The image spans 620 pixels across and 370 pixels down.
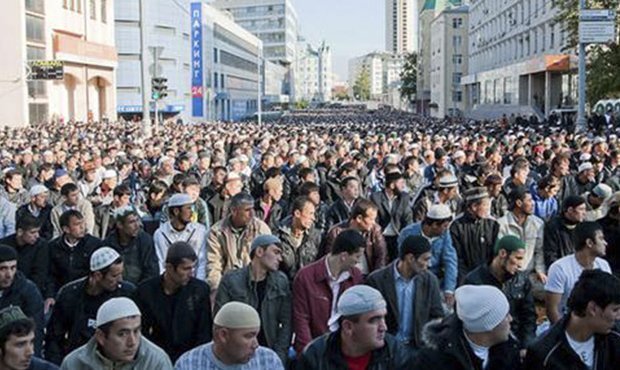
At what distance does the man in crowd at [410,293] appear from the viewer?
18.7ft

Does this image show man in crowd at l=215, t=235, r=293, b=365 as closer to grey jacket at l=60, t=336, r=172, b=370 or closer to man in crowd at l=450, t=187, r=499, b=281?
grey jacket at l=60, t=336, r=172, b=370

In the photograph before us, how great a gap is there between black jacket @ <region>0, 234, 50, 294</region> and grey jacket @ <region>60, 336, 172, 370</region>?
2888mm

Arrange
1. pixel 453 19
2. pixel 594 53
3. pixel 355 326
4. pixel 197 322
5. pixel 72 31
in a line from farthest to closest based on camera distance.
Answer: pixel 453 19, pixel 72 31, pixel 594 53, pixel 197 322, pixel 355 326

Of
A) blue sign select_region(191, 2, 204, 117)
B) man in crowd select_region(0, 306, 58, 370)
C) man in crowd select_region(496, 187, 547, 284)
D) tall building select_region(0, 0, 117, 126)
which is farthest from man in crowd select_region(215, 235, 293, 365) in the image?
blue sign select_region(191, 2, 204, 117)

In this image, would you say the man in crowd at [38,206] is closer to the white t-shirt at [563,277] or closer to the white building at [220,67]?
the white t-shirt at [563,277]

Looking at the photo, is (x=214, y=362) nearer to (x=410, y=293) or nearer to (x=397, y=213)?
(x=410, y=293)

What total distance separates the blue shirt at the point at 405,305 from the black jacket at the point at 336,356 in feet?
3.78

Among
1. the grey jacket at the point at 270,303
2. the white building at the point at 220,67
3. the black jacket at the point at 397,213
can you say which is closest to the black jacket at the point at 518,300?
the grey jacket at the point at 270,303

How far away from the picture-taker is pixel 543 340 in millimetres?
4230

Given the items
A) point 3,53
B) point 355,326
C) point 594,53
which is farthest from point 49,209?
point 3,53

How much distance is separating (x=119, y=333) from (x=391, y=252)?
4958 millimetres

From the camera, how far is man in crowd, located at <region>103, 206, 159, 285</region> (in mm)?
7355

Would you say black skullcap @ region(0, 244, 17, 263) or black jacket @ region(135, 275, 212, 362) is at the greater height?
black skullcap @ region(0, 244, 17, 263)

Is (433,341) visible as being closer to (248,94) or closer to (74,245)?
(74,245)
